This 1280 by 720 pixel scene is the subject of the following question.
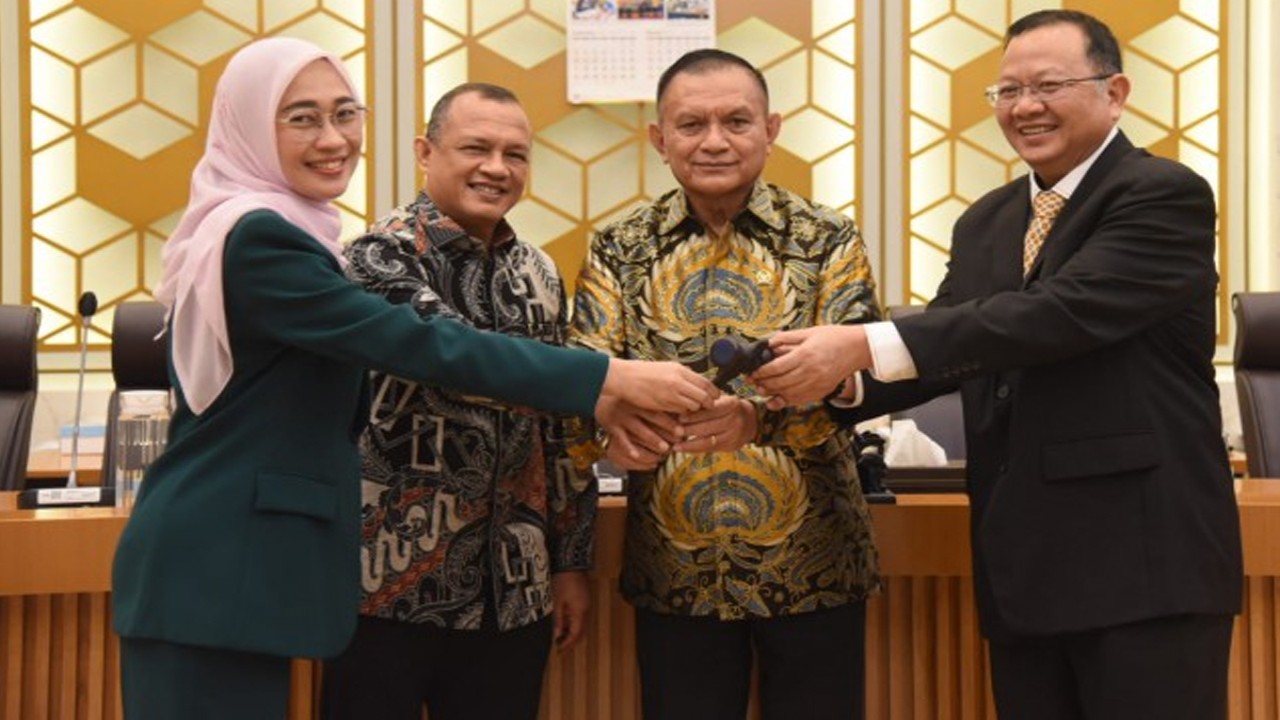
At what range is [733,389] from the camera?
2016mm

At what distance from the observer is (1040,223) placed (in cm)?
190

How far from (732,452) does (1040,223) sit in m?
0.53

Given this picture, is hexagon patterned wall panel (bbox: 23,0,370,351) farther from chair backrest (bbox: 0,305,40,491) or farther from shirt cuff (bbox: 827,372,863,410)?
shirt cuff (bbox: 827,372,863,410)

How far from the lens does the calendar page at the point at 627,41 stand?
16.5ft

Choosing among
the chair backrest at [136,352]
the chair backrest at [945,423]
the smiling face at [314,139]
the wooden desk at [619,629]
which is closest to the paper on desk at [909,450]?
the chair backrest at [945,423]

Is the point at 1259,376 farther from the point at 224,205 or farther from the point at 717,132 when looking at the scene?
the point at 224,205

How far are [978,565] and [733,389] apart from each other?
426mm

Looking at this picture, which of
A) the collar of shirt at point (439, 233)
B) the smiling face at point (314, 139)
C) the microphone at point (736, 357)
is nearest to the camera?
the smiling face at point (314, 139)

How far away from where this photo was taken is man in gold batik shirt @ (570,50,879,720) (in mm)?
1923

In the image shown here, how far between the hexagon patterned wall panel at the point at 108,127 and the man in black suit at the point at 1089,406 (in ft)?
11.5

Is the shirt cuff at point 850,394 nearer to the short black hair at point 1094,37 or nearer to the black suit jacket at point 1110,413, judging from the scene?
the black suit jacket at point 1110,413

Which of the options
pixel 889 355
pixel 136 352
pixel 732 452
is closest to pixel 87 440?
pixel 136 352

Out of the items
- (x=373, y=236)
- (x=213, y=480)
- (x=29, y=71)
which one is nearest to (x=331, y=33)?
(x=29, y=71)

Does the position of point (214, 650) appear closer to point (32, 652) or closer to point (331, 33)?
point (32, 652)
